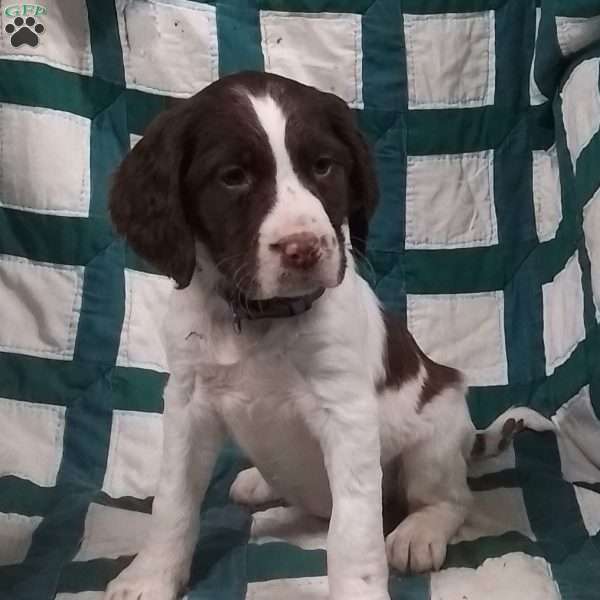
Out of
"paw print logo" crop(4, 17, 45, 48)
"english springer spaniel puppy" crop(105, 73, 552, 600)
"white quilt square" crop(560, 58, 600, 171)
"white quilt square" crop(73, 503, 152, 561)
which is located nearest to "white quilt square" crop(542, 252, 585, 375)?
"white quilt square" crop(560, 58, 600, 171)

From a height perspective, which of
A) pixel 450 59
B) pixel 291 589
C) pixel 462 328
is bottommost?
pixel 291 589

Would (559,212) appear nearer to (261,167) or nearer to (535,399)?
(535,399)

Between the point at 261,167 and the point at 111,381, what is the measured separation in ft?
3.65

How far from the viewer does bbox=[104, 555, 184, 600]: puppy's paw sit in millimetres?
1840

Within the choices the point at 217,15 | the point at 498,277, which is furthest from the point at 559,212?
the point at 217,15

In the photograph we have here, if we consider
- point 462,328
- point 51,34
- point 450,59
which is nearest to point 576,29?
point 450,59

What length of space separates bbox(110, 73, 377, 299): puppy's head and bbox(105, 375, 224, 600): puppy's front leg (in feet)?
0.90

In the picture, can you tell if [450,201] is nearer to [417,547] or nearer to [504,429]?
[504,429]

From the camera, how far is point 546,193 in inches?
106

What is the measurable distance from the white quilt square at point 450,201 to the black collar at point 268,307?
1009mm

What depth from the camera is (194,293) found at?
1803 millimetres

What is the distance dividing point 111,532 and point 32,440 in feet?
1.38

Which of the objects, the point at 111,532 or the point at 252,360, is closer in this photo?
the point at 252,360

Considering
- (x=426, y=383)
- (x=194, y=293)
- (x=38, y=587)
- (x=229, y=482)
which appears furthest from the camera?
(x=229, y=482)
